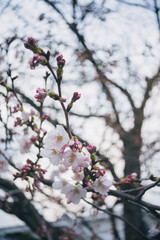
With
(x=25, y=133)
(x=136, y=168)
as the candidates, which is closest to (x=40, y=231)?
(x=25, y=133)

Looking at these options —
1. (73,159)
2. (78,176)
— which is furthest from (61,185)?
(73,159)

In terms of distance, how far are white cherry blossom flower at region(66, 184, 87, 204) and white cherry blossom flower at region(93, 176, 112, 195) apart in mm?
116

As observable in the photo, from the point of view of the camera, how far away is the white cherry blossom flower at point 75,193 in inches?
55.6

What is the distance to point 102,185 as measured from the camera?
4.41ft

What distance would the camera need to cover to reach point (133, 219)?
4445 mm

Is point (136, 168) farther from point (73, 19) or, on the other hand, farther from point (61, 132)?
point (61, 132)

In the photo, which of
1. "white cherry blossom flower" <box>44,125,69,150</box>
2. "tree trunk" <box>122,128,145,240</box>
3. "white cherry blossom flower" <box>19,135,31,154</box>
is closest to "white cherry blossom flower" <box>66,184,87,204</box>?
"white cherry blossom flower" <box>44,125,69,150</box>

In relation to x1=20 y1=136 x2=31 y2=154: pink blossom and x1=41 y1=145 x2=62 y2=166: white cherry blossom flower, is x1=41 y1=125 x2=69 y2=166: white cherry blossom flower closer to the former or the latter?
x1=41 y1=145 x2=62 y2=166: white cherry blossom flower

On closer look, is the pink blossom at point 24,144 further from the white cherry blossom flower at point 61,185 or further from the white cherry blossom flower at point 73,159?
the white cherry blossom flower at point 73,159

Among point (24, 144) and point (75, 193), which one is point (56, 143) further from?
point (24, 144)

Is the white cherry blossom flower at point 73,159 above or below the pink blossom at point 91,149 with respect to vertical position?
below

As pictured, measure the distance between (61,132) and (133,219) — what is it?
14.0ft

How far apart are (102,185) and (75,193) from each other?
29 centimetres

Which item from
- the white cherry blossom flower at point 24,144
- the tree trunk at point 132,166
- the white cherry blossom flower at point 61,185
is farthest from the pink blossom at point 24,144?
the tree trunk at point 132,166
